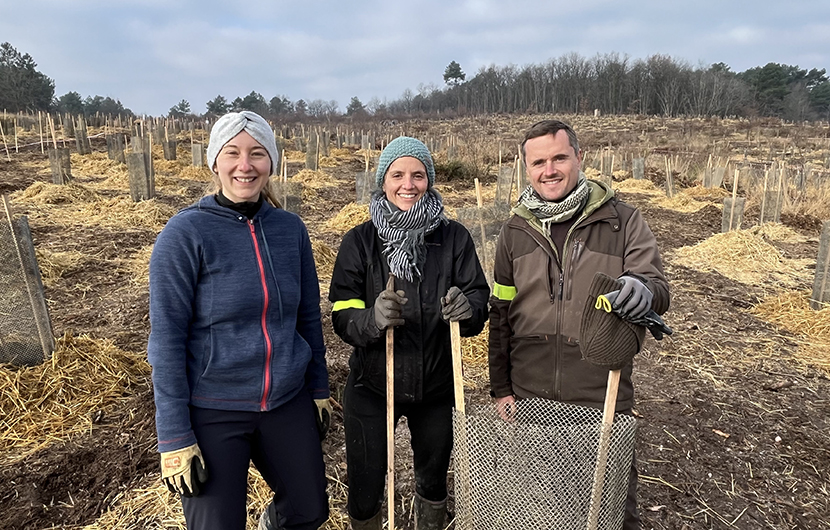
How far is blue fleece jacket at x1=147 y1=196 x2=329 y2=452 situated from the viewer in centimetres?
142

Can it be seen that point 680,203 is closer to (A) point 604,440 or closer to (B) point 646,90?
(A) point 604,440

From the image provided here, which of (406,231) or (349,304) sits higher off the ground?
(406,231)

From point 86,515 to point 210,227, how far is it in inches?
75.6

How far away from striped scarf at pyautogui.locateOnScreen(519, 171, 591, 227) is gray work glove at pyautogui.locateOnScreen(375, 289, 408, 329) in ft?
2.00

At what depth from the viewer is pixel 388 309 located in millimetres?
1644

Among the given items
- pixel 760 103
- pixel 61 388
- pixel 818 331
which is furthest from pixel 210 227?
pixel 760 103

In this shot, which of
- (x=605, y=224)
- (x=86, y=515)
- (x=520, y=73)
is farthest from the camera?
(x=520, y=73)

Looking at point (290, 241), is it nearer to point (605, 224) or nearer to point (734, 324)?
point (605, 224)

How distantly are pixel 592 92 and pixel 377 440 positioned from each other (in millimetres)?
71040

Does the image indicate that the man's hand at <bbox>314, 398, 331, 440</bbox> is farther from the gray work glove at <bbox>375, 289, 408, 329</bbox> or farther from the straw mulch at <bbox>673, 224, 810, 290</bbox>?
the straw mulch at <bbox>673, 224, 810, 290</bbox>

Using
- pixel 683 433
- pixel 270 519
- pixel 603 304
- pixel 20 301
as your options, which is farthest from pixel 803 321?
pixel 20 301

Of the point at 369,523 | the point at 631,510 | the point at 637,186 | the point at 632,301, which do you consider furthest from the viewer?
the point at 637,186

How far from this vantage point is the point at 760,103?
55062 mm

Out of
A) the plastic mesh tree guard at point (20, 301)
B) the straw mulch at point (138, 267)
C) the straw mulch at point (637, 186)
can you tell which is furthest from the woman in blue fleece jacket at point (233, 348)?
the straw mulch at point (637, 186)
